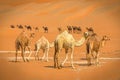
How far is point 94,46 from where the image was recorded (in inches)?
143

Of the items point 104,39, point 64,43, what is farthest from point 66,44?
point 104,39

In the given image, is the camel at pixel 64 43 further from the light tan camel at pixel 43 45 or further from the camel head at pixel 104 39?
the camel head at pixel 104 39

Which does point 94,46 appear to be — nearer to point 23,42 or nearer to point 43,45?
point 43,45

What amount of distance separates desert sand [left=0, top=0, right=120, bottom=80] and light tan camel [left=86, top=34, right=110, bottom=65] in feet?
0.15

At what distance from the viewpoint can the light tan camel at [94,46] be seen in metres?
3.61

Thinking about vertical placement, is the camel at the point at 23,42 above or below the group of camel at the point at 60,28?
below

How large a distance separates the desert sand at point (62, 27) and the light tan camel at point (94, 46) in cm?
4

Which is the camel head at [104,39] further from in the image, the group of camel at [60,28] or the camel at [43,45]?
the camel at [43,45]

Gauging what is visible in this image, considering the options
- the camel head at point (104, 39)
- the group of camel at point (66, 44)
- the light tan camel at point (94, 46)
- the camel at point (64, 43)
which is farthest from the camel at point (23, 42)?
the camel head at point (104, 39)

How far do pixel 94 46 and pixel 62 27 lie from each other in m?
0.40

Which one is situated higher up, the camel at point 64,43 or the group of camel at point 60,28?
the group of camel at point 60,28

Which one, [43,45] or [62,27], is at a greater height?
[62,27]

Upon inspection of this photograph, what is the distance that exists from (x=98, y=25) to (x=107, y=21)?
105mm

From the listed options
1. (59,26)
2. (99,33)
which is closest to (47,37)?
(59,26)
